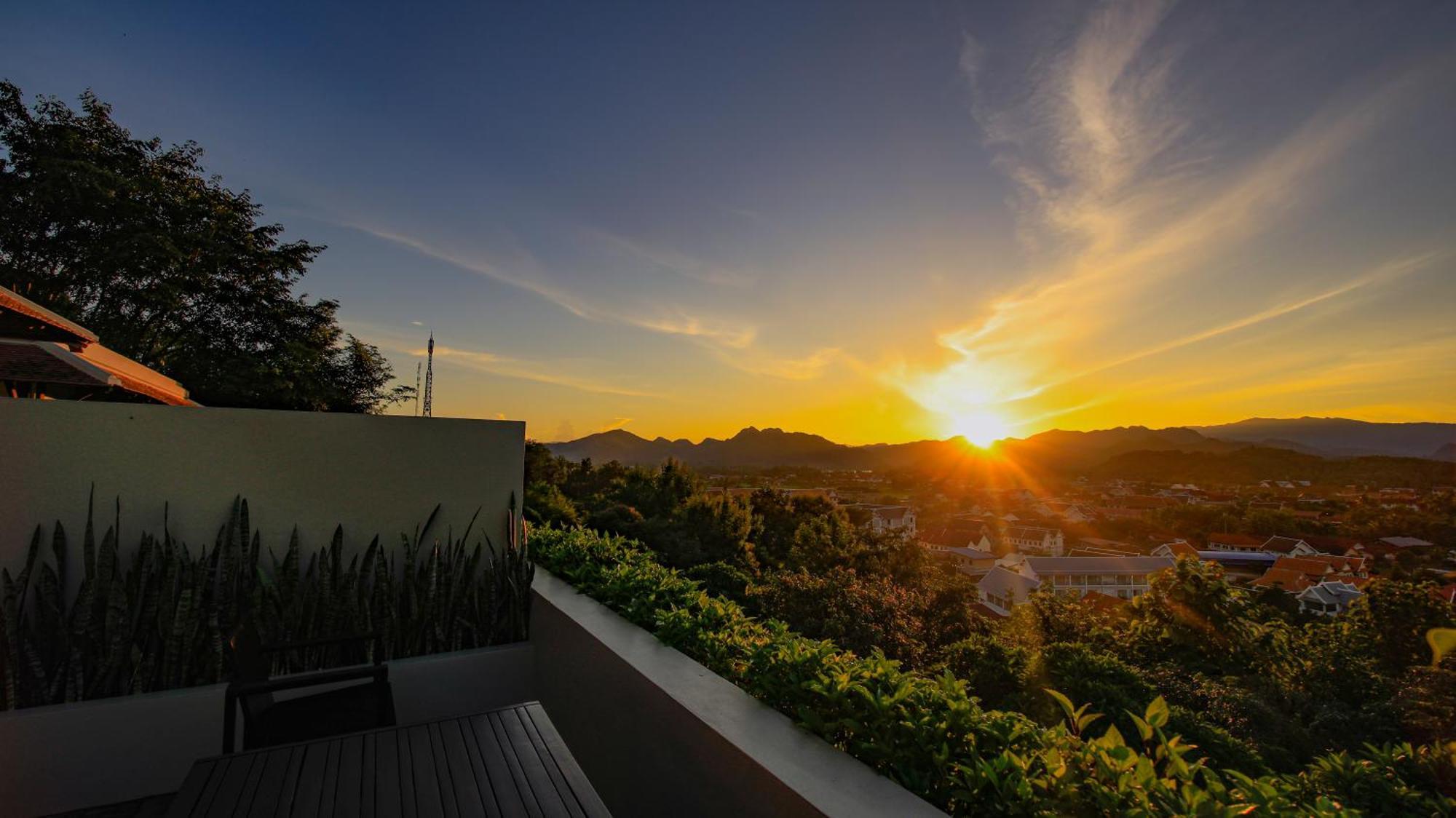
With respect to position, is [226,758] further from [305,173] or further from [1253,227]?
[305,173]

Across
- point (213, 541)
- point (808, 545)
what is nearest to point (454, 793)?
point (213, 541)

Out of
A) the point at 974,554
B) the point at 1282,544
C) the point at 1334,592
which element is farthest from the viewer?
the point at 974,554

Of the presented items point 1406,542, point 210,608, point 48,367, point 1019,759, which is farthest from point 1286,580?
point 48,367

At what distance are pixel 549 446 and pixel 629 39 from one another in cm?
1143

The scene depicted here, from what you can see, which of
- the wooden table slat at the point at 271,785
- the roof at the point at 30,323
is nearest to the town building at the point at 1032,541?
the wooden table slat at the point at 271,785

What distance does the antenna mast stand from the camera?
21.1ft

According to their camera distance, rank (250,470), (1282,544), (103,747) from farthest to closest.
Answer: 1. (1282,544)
2. (250,470)
3. (103,747)

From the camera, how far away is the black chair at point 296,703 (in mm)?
2115

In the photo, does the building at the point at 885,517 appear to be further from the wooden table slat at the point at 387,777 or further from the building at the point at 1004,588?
the wooden table slat at the point at 387,777

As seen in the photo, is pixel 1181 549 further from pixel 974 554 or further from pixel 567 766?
pixel 567 766

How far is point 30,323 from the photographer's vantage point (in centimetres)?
426

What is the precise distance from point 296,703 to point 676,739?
1553 mm

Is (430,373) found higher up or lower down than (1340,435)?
higher up

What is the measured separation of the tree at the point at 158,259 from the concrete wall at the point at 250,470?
17.1m
